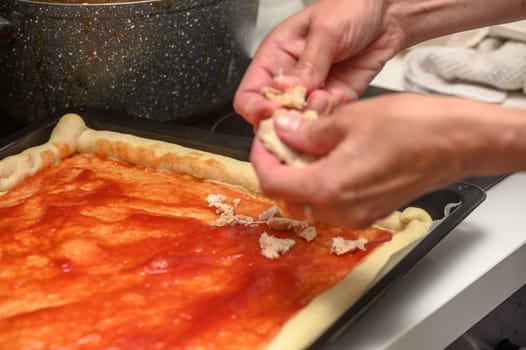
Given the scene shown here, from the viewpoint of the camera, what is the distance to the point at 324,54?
1.12 m

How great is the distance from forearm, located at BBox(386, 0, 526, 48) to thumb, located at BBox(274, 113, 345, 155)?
0.38 m

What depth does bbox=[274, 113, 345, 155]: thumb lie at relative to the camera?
0.87 meters

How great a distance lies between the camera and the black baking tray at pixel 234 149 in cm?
103

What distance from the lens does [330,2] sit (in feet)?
3.78

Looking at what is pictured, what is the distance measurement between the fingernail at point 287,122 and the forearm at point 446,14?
1.23 feet

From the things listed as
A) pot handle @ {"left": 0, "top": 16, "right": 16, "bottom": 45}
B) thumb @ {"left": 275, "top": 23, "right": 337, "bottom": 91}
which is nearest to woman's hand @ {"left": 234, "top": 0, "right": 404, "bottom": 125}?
thumb @ {"left": 275, "top": 23, "right": 337, "bottom": 91}

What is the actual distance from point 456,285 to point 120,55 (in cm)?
72

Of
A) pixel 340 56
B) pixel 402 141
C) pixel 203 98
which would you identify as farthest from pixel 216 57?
pixel 402 141

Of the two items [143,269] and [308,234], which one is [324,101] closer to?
[308,234]

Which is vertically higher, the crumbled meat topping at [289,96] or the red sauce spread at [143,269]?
the crumbled meat topping at [289,96]

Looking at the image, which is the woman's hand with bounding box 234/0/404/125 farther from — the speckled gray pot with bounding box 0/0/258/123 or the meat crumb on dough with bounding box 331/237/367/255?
the speckled gray pot with bounding box 0/0/258/123

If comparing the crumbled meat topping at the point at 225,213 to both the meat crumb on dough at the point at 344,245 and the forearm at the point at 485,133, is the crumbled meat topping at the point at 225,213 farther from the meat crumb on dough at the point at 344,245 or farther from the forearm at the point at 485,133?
the forearm at the point at 485,133

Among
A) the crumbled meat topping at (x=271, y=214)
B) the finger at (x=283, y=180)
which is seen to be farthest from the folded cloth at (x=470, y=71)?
the finger at (x=283, y=180)

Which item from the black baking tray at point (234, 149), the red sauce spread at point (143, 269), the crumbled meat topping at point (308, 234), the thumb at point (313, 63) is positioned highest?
the thumb at point (313, 63)
